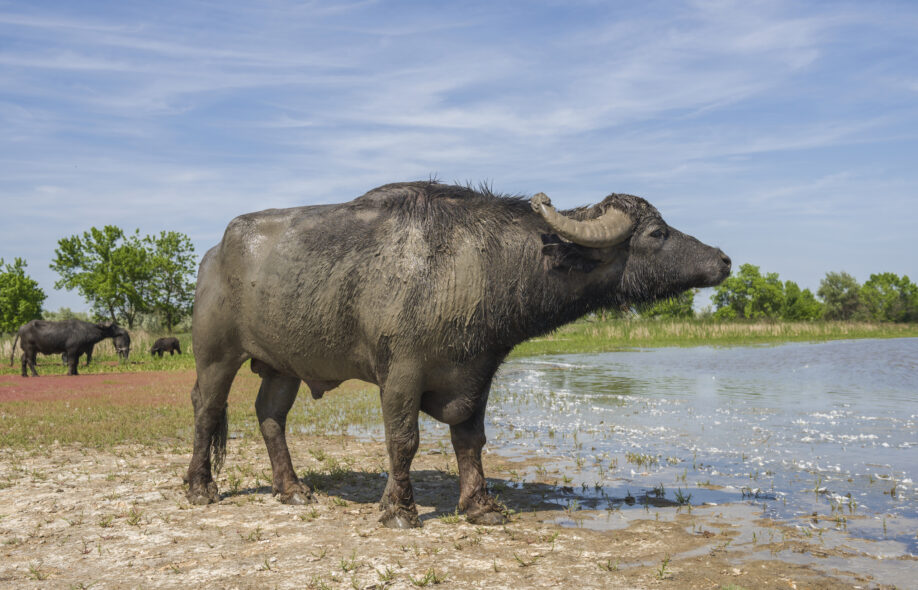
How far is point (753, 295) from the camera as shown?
87812 millimetres

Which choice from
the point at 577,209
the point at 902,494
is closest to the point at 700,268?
the point at 577,209

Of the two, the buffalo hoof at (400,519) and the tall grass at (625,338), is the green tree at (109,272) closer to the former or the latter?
the tall grass at (625,338)

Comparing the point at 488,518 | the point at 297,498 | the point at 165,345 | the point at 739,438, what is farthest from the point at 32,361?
the point at 488,518

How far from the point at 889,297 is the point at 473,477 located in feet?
302

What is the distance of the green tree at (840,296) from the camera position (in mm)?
82188

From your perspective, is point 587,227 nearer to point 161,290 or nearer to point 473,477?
point 473,477

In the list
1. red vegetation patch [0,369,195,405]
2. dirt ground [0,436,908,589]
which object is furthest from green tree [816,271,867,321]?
dirt ground [0,436,908,589]

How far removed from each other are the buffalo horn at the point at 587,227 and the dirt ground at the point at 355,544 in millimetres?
2287

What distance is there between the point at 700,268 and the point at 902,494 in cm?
336

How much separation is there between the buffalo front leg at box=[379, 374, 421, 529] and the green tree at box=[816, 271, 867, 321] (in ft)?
285

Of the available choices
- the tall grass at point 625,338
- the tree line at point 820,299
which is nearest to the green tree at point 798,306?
the tree line at point 820,299

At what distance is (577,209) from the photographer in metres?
6.15

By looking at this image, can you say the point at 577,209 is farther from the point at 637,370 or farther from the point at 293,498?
the point at 637,370

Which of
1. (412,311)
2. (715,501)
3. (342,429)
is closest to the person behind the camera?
(412,311)
